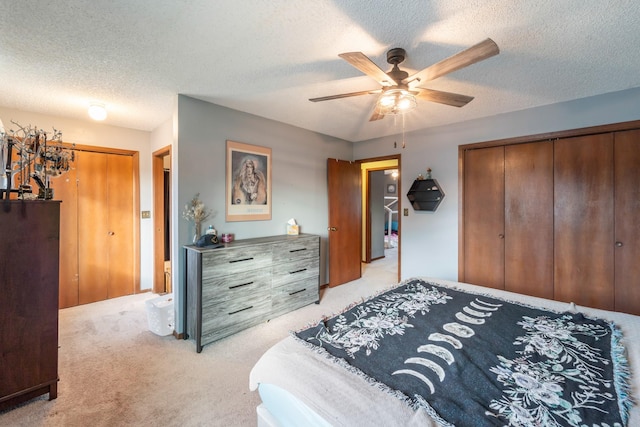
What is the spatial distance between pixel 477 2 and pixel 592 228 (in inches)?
105

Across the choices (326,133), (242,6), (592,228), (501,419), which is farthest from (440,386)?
(326,133)

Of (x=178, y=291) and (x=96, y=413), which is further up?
(x=178, y=291)

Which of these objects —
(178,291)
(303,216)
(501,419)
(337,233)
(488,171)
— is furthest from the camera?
(337,233)

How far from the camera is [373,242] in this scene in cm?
625

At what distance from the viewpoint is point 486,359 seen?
1.25 meters

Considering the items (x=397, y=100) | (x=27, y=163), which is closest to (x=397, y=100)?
(x=397, y=100)

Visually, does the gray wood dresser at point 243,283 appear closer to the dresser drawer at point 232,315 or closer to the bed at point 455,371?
the dresser drawer at point 232,315

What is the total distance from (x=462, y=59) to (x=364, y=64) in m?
0.56

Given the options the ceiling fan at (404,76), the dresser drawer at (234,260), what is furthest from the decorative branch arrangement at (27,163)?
the ceiling fan at (404,76)

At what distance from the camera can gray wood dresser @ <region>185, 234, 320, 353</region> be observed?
2.45m

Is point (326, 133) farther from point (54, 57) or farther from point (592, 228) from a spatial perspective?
point (592, 228)

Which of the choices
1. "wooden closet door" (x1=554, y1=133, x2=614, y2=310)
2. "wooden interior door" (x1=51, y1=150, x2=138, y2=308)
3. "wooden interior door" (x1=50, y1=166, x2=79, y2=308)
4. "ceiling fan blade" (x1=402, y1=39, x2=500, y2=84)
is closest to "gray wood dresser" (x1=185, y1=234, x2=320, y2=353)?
"wooden interior door" (x1=51, y1=150, x2=138, y2=308)

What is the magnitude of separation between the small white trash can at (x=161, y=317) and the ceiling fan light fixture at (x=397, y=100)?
→ 9.21 ft

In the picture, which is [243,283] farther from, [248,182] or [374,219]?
[374,219]
